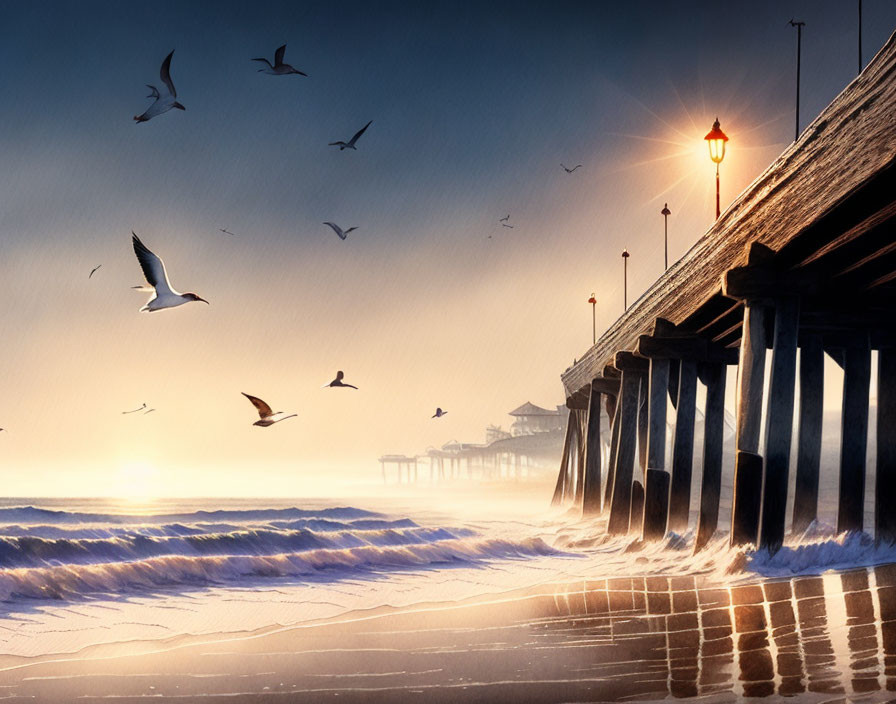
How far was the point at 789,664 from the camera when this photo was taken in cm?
393

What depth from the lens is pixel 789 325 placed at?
7.84 meters

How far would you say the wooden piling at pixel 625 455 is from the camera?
13.4 m

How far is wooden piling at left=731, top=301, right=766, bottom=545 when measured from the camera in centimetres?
782

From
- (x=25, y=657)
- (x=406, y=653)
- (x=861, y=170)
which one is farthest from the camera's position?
(x=861, y=170)

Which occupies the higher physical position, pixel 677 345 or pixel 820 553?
pixel 677 345

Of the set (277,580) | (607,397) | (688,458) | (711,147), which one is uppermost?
(711,147)

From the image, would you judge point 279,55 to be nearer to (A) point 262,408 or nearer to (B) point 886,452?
(A) point 262,408

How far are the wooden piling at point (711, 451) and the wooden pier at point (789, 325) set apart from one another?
0.02 meters

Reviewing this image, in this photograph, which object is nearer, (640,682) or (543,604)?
(640,682)

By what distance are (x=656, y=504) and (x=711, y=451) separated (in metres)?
1.17

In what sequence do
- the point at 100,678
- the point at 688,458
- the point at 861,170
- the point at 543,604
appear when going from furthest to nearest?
the point at 688,458
the point at 543,604
the point at 861,170
the point at 100,678

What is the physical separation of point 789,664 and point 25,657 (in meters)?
4.41

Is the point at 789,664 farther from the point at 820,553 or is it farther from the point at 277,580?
the point at 277,580

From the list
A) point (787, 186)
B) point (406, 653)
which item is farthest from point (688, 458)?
point (406, 653)
